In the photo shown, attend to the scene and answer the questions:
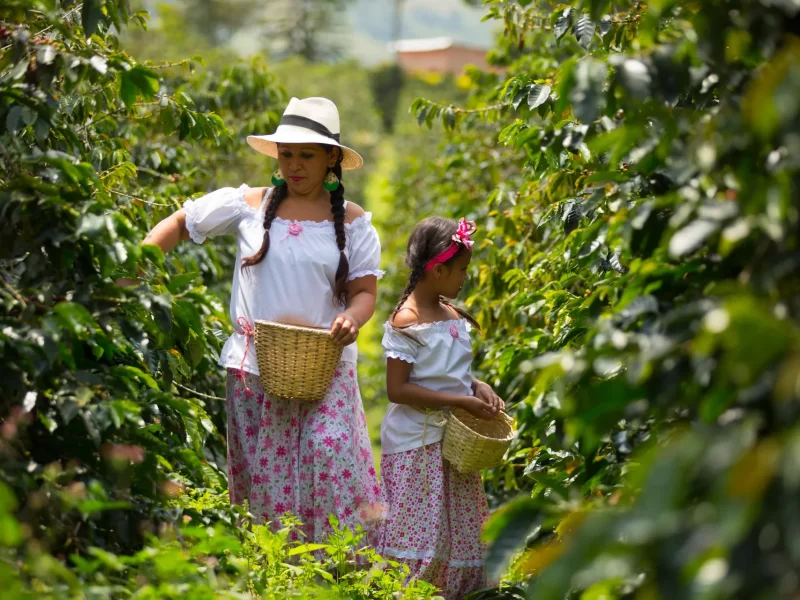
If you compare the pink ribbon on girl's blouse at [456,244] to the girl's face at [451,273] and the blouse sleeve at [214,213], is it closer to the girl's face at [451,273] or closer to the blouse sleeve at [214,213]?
the girl's face at [451,273]

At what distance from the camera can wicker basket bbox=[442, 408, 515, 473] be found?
372 cm

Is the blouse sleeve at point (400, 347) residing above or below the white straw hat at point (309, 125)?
below

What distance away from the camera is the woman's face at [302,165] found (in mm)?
3855

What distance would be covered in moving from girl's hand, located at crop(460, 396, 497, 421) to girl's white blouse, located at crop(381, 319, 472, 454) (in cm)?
11

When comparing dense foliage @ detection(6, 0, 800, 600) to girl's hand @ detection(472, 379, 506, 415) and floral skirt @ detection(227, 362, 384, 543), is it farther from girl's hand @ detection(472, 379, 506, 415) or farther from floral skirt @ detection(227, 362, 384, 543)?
floral skirt @ detection(227, 362, 384, 543)

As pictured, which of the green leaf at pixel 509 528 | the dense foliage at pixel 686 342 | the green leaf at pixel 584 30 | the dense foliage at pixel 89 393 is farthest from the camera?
the green leaf at pixel 584 30

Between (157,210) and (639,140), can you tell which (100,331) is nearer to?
(639,140)

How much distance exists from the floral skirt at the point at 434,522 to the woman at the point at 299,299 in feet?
0.34

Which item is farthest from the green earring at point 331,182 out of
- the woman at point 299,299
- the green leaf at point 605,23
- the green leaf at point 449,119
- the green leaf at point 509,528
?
the green leaf at point 509,528

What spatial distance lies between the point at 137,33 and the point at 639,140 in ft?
74.1

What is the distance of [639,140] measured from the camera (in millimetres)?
2250

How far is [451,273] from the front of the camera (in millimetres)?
3939

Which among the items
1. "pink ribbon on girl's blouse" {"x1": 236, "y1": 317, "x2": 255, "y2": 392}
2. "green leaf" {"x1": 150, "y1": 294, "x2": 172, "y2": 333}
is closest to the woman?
"pink ribbon on girl's blouse" {"x1": 236, "y1": 317, "x2": 255, "y2": 392}

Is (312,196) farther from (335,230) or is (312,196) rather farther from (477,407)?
(477,407)
